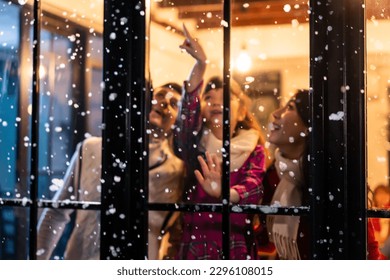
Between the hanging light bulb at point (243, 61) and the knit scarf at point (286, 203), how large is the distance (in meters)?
0.23

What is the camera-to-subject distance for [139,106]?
1.49 meters

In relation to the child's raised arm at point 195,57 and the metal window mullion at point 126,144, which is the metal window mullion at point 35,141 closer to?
the metal window mullion at point 126,144

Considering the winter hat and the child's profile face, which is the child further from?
the winter hat

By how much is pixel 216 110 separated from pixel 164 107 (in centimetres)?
14

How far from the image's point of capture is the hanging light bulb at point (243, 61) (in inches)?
56.0

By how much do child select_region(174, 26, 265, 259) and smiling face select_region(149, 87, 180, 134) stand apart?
0.02 metres

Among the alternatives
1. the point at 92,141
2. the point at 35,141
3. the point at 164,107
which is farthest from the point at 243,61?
the point at 35,141

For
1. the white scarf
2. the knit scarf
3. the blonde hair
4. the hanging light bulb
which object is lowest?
the knit scarf

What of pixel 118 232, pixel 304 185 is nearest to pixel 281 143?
pixel 304 185

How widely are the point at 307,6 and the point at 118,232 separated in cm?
76

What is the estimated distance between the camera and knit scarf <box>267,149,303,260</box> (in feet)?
4.53

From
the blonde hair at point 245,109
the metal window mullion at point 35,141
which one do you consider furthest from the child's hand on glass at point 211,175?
the metal window mullion at point 35,141

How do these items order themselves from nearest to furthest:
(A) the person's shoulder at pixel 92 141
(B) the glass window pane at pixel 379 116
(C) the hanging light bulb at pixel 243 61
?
(B) the glass window pane at pixel 379 116
(C) the hanging light bulb at pixel 243 61
(A) the person's shoulder at pixel 92 141

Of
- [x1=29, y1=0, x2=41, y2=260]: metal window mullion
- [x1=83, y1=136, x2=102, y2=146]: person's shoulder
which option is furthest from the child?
[x1=29, y1=0, x2=41, y2=260]: metal window mullion
